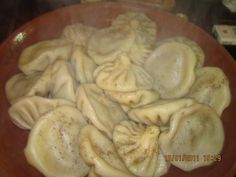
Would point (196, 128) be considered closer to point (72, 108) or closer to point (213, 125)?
point (213, 125)

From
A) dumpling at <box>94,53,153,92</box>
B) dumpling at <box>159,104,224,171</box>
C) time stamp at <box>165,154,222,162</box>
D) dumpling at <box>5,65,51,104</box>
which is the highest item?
dumpling at <box>5,65,51,104</box>

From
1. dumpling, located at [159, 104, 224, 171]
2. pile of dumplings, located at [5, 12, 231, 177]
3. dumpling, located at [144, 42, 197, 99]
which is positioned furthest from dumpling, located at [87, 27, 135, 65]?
dumpling, located at [159, 104, 224, 171]

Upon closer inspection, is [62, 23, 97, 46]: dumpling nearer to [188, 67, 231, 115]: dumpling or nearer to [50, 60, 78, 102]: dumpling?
[50, 60, 78, 102]: dumpling

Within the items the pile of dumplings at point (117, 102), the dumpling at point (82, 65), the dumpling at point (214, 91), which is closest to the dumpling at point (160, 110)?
the pile of dumplings at point (117, 102)

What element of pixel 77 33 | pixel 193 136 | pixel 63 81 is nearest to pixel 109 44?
pixel 77 33

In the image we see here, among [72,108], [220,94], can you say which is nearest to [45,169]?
[72,108]

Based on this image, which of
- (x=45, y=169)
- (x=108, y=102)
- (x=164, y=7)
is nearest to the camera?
(x=45, y=169)

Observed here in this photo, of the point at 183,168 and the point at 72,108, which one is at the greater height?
the point at 72,108
